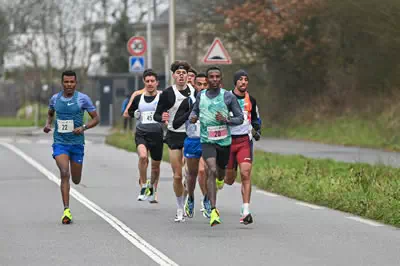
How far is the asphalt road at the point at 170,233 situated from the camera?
1005 centimetres

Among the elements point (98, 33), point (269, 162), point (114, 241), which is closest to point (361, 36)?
point (269, 162)

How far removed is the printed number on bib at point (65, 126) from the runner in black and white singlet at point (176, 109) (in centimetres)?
97

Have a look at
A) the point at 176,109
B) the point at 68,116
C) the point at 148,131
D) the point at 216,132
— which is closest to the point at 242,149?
Answer: the point at 216,132

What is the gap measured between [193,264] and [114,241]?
1.85 meters

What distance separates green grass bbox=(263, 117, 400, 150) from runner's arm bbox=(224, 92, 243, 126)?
16.7 m

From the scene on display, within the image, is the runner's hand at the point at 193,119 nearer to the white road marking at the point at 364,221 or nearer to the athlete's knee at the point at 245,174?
the athlete's knee at the point at 245,174

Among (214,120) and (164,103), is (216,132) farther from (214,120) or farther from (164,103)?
(164,103)

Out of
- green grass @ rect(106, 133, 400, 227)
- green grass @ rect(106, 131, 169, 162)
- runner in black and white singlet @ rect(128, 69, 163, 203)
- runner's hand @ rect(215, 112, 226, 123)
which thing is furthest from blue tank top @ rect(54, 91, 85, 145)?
green grass @ rect(106, 131, 169, 162)

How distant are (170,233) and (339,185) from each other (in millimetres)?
4364

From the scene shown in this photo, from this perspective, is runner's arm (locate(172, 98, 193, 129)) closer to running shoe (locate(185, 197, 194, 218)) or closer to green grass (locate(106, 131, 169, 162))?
running shoe (locate(185, 197, 194, 218))

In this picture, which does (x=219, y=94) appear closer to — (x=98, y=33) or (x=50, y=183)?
(x=50, y=183)

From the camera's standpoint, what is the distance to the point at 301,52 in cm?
4109

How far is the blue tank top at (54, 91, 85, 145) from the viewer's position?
525 inches

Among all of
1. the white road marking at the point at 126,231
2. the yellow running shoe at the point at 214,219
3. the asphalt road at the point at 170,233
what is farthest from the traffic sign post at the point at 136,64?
the yellow running shoe at the point at 214,219
